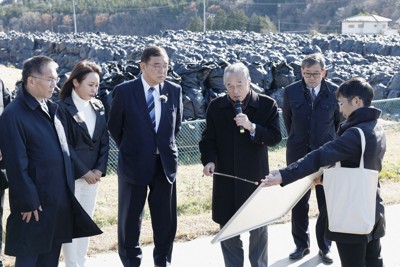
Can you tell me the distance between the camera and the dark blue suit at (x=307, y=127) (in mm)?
5016

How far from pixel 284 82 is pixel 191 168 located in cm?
439

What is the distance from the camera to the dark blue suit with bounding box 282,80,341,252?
16.5 ft

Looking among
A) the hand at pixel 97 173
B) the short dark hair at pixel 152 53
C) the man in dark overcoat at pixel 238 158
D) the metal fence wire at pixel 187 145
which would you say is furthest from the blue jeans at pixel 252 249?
the metal fence wire at pixel 187 145

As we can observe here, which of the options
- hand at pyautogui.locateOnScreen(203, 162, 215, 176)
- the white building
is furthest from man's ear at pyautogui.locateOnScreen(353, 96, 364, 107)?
the white building

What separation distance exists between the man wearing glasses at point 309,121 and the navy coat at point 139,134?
1.11 meters

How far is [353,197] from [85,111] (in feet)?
7.10

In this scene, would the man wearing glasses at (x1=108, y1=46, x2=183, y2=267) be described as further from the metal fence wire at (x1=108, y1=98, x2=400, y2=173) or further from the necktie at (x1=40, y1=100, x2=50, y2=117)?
the metal fence wire at (x1=108, y1=98, x2=400, y2=173)

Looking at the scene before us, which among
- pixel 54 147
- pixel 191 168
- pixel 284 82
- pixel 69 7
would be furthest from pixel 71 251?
pixel 69 7

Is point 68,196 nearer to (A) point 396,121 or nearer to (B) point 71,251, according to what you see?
(B) point 71,251

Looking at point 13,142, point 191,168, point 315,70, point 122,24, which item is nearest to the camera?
point 13,142

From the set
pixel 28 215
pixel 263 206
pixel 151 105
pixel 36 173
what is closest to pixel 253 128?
pixel 263 206

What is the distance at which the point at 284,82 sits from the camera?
12844mm

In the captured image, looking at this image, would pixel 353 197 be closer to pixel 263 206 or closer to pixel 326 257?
pixel 263 206

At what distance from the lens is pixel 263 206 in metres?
3.97
